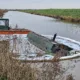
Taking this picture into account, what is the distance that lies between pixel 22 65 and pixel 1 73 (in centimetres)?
55

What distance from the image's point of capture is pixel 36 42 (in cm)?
1761

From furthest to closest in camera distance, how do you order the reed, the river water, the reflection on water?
the reflection on water → the river water → the reed

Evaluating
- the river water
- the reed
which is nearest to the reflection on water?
the river water

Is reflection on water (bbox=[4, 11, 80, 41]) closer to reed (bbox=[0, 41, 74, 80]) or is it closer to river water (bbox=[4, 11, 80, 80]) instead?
river water (bbox=[4, 11, 80, 80])

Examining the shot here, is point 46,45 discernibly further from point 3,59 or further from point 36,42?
point 3,59

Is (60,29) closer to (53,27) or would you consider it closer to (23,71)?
(53,27)

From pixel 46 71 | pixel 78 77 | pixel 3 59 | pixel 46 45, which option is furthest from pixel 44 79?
pixel 46 45

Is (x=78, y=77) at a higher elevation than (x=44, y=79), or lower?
lower

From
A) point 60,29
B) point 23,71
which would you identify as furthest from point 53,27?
point 23,71

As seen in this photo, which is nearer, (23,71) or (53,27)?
(23,71)

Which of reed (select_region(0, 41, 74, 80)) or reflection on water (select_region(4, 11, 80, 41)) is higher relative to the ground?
reed (select_region(0, 41, 74, 80))

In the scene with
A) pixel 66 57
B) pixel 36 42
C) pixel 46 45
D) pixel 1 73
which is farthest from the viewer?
pixel 36 42

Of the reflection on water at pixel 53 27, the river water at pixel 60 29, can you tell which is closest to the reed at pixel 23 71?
the river water at pixel 60 29

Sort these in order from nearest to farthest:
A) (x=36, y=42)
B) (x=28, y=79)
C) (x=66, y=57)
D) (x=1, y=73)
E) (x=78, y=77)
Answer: (x=28, y=79) → (x=1, y=73) → (x=78, y=77) → (x=66, y=57) → (x=36, y=42)
